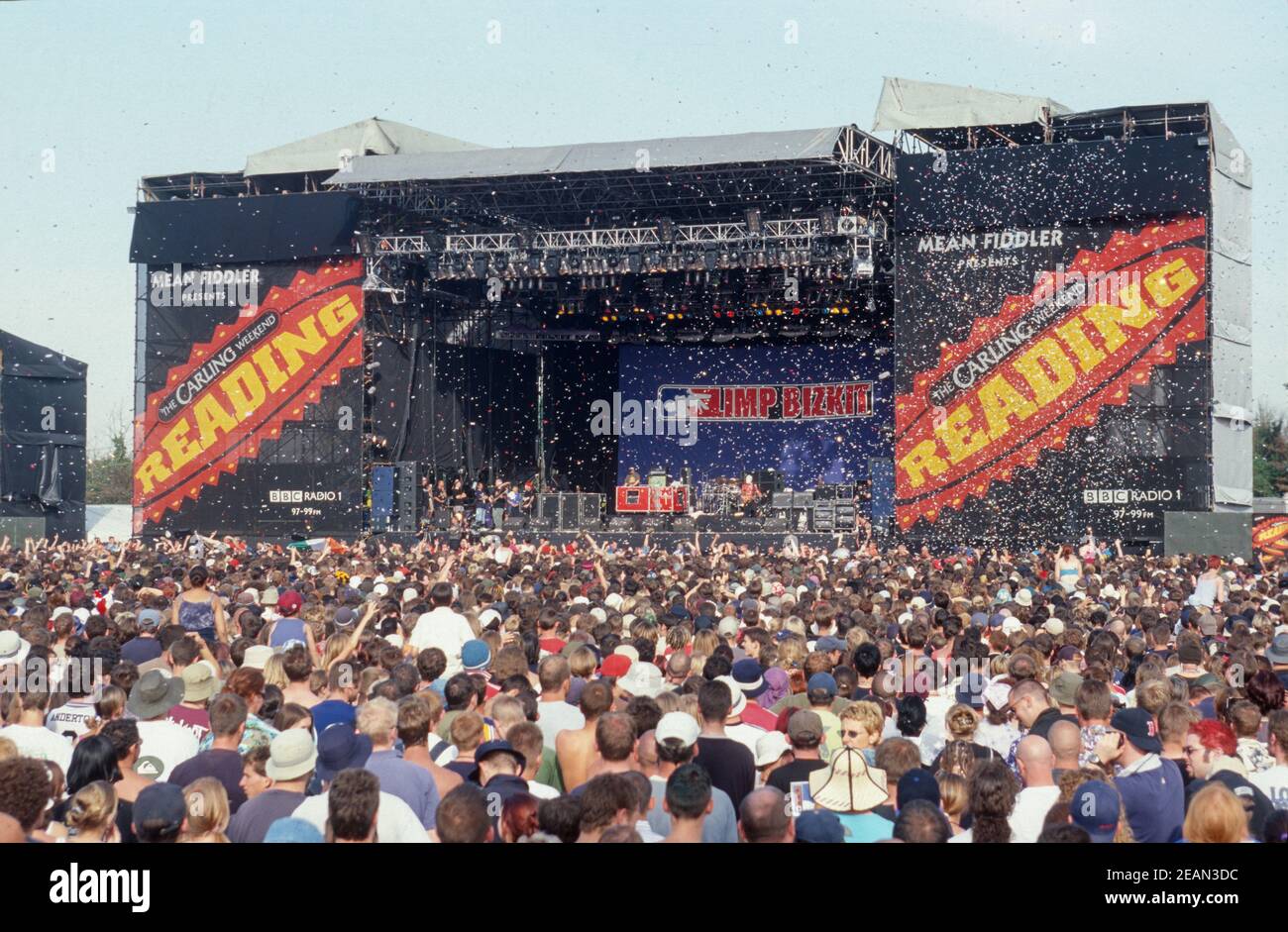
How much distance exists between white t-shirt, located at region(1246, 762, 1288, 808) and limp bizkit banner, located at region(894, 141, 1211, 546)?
2106 centimetres

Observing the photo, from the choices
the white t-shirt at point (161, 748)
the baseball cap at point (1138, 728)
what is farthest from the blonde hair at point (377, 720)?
Answer: the baseball cap at point (1138, 728)

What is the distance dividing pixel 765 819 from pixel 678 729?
1040mm

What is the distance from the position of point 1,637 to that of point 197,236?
79.9 ft

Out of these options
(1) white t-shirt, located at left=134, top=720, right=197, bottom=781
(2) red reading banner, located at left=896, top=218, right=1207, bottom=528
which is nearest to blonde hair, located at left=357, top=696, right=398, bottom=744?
(1) white t-shirt, located at left=134, top=720, right=197, bottom=781

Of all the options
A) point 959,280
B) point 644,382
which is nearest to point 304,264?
point 644,382

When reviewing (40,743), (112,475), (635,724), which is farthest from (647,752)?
(112,475)

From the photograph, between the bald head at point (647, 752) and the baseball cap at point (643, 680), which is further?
the baseball cap at point (643, 680)

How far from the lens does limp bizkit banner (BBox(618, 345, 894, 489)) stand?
36688mm

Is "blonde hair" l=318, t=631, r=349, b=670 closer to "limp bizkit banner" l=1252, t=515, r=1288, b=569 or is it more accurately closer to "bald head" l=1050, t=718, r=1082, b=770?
"bald head" l=1050, t=718, r=1082, b=770

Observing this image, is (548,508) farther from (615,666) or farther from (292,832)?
(292,832)

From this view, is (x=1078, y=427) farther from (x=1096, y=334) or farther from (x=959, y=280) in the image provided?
(x=959, y=280)

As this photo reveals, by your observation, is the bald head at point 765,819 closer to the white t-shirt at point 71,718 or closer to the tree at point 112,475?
the white t-shirt at point 71,718

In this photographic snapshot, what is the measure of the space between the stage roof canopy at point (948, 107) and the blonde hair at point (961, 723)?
925 inches

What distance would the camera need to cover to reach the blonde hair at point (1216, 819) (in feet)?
15.1
